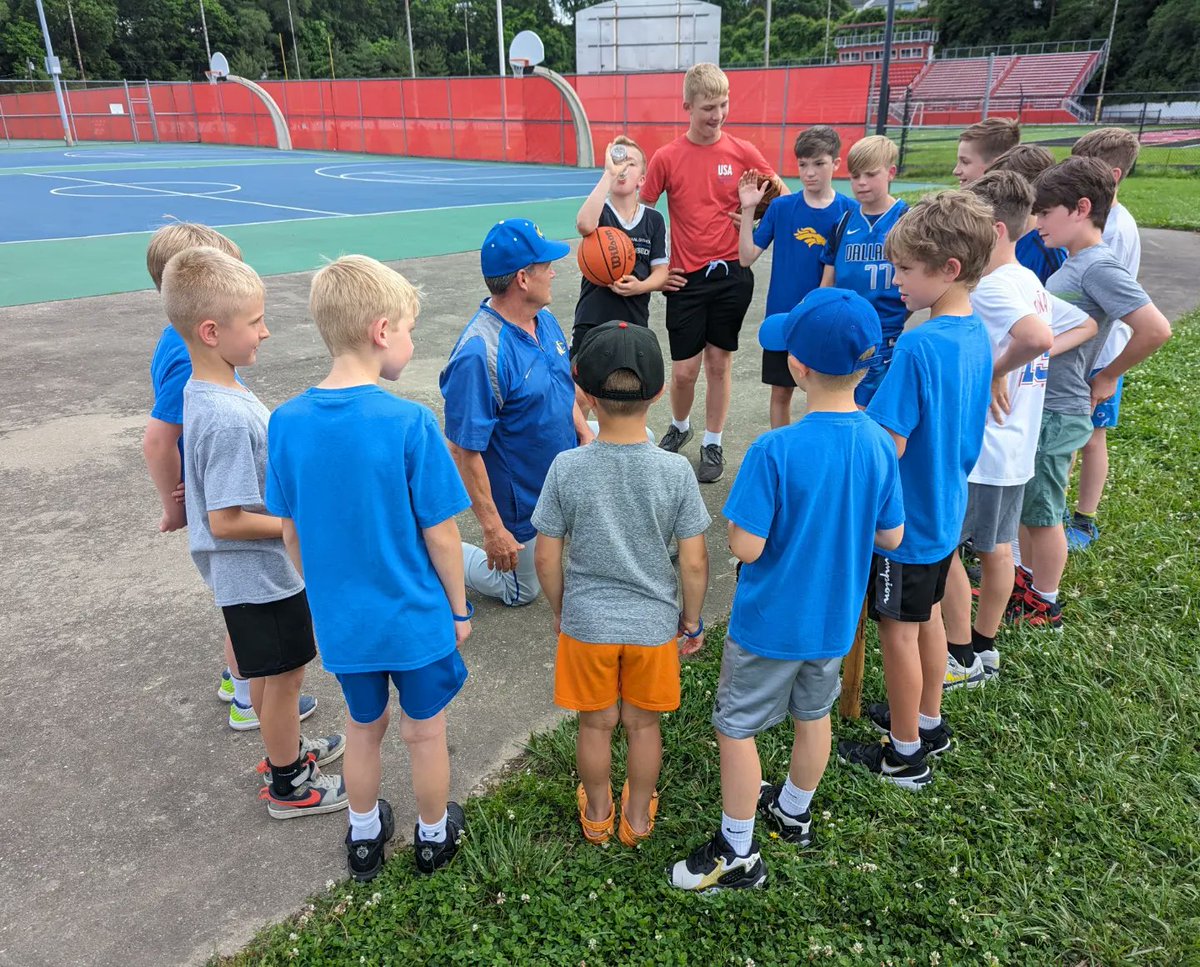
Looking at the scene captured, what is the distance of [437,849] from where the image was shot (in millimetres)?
2674

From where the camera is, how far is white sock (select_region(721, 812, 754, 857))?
2.59m

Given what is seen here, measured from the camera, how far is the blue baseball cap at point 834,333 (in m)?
2.29

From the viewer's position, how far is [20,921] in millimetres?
2506

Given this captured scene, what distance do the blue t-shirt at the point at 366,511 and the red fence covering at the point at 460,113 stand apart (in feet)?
77.2

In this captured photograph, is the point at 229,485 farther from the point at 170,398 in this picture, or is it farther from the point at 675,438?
the point at 675,438

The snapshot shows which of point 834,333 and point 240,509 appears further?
point 240,509

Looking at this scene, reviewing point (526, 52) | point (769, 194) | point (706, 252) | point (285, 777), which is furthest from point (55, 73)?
point (285, 777)

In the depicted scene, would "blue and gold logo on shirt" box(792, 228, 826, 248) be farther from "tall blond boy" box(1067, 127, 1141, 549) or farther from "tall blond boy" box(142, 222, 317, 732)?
"tall blond boy" box(142, 222, 317, 732)

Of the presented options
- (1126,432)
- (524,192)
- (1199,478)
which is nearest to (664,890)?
(1199,478)

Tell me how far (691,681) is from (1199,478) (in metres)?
4.01

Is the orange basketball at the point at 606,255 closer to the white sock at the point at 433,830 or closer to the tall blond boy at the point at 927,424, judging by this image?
the tall blond boy at the point at 927,424

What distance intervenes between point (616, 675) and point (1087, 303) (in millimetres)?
2862

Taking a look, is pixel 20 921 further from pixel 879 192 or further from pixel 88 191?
pixel 88 191

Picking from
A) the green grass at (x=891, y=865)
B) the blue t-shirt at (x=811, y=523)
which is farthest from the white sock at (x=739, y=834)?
the blue t-shirt at (x=811, y=523)
